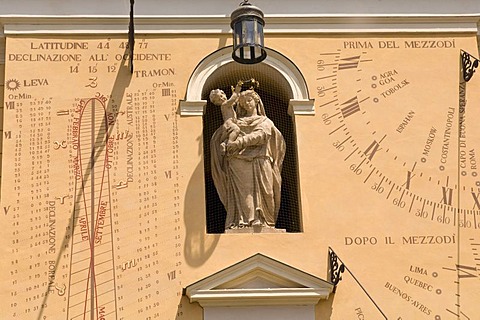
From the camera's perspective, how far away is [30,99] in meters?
8.88

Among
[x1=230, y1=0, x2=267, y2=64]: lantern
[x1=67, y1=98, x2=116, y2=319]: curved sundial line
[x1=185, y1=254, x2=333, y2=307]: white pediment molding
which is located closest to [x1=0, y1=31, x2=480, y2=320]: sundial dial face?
[x1=67, y1=98, x2=116, y2=319]: curved sundial line

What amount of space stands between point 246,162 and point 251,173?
0.11 m

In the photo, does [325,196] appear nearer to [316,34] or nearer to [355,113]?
[355,113]

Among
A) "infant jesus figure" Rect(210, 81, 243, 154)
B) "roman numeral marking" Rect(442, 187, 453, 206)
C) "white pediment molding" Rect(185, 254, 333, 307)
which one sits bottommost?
"white pediment molding" Rect(185, 254, 333, 307)

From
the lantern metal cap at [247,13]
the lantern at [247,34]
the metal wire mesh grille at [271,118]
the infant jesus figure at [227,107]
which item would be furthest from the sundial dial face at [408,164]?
the lantern metal cap at [247,13]

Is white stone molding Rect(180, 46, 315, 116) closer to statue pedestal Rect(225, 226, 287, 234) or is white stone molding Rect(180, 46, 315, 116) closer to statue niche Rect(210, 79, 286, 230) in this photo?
statue niche Rect(210, 79, 286, 230)

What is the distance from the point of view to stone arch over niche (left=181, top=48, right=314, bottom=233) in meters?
8.91

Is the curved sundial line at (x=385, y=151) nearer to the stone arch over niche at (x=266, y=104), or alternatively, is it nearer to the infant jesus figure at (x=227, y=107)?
the stone arch over niche at (x=266, y=104)

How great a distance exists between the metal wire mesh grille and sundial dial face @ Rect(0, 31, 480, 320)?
14 cm

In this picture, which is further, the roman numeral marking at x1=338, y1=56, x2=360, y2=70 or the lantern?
the roman numeral marking at x1=338, y1=56, x2=360, y2=70

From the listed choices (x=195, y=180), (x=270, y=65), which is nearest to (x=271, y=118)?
(x=270, y=65)

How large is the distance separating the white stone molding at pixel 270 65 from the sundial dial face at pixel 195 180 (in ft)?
0.22

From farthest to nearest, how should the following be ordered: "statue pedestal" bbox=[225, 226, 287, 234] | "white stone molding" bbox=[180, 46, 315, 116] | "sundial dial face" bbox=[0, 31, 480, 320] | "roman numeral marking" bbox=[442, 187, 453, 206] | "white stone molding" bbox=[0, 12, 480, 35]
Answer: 1. "white stone molding" bbox=[0, 12, 480, 35]
2. "white stone molding" bbox=[180, 46, 315, 116]
3. "roman numeral marking" bbox=[442, 187, 453, 206]
4. "statue pedestal" bbox=[225, 226, 287, 234]
5. "sundial dial face" bbox=[0, 31, 480, 320]

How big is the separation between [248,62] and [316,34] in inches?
43.4
